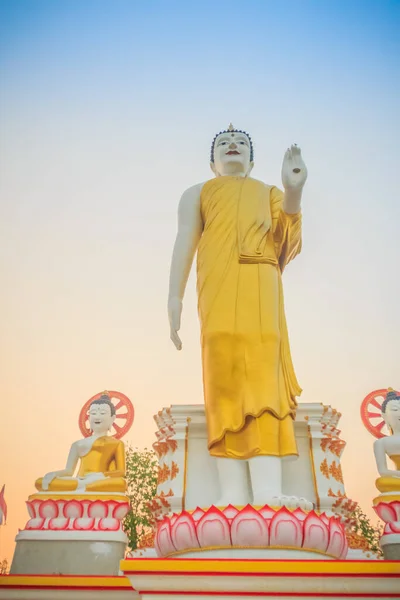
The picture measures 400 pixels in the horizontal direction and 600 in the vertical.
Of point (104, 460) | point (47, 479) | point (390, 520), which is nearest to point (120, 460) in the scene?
point (104, 460)

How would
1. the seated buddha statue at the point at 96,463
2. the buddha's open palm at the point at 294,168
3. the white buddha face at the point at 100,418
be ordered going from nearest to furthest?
1. the buddha's open palm at the point at 294,168
2. the seated buddha statue at the point at 96,463
3. the white buddha face at the point at 100,418

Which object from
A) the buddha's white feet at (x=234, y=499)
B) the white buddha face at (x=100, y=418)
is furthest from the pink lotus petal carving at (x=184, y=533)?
A: the white buddha face at (x=100, y=418)

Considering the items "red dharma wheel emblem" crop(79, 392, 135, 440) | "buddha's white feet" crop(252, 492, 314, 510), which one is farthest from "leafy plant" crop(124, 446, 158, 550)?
"buddha's white feet" crop(252, 492, 314, 510)

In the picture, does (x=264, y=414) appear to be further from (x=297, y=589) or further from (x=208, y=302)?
(x=297, y=589)

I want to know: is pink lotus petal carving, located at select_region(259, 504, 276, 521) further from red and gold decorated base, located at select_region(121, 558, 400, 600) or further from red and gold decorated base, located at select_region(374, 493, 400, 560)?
red and gold decorated base, located at select_region(374, 493, 400, 560)

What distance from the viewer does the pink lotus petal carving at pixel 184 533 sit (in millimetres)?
2633

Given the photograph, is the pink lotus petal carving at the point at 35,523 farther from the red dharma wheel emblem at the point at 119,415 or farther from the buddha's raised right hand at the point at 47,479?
the red dharma wheel emblem at the point at 119,415

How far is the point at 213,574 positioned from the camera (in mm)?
2164

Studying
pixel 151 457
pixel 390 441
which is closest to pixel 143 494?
pixel 151 457

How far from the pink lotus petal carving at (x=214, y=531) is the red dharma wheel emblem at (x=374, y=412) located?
237cm

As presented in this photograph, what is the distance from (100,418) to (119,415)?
0.38 meters

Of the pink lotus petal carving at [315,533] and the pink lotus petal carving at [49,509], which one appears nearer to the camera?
the pink lotus petal carving at [315,533]

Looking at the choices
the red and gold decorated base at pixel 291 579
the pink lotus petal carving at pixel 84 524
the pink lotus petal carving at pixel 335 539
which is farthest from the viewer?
the pink lotus petal carving at pixel 84 524

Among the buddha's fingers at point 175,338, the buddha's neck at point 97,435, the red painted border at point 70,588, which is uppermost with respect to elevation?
the buddha's fingers at point 175,338
